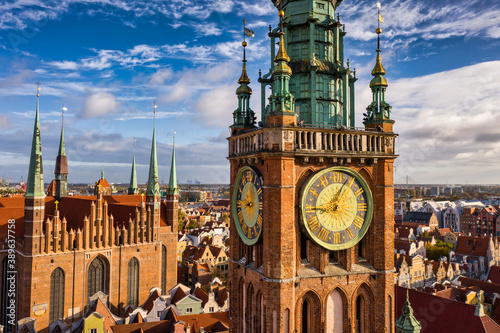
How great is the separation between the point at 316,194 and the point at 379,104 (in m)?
4.70

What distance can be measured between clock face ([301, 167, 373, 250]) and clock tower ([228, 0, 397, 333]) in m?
0.04

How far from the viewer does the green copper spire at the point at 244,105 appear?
17.4 metres

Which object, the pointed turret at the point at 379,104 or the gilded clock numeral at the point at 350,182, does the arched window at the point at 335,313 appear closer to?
the gilded clock numeral at the point at 350,182

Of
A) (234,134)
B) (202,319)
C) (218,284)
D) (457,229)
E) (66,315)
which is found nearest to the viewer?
(234,134)

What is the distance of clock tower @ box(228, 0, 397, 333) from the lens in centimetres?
1377

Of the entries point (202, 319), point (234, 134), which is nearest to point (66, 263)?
point (202, 319)

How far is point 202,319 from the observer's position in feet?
118

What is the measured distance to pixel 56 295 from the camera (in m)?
39.6

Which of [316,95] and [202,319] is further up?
[316,95]

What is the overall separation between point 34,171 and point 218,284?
28.7m

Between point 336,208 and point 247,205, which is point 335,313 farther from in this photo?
point 247,205

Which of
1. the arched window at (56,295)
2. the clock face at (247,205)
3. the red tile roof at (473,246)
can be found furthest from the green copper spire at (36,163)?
the red tile roof at (473,246)

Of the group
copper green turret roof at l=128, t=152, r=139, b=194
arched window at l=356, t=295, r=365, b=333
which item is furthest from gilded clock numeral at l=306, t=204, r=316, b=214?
copper green turret roof at l=128, t=152, r=139, b=194

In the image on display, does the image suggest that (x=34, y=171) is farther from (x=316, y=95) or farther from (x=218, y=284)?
(x=316, y=95)
